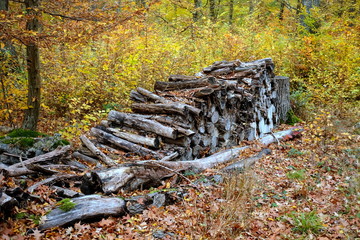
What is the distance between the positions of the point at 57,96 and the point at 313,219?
8434mm

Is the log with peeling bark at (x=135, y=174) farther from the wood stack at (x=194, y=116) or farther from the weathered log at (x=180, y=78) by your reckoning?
the weathered log at (x=180, y=78)

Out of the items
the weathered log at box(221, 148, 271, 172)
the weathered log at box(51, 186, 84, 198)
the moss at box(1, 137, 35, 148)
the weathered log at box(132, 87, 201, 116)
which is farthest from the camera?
the weathered log at box(132, 87, 201, 116)

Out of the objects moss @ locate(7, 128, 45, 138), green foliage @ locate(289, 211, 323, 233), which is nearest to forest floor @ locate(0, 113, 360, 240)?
green foliage @ locate(289, 211, 323, 233)

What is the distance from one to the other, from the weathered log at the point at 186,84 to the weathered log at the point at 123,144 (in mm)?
2055

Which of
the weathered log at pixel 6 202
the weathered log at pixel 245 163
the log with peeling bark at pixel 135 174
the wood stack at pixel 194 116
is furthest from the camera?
the wood stack at pixel 194 116

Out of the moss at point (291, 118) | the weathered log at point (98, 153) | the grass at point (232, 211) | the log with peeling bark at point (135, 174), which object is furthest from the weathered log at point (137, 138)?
the moss at point (291, 118)

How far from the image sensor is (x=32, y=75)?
6.79 metres

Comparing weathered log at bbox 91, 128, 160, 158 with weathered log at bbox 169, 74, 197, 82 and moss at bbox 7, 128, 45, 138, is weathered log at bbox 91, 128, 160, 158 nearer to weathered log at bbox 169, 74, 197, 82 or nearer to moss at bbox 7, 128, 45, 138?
moss at bbox 7, 128, 45, 138

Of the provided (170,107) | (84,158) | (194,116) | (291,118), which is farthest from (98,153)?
(291,118)

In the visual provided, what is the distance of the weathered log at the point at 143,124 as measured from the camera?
5.98 metres

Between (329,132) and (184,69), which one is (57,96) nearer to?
(184,69)

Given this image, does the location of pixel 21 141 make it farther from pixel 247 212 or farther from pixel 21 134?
pixel 247 212

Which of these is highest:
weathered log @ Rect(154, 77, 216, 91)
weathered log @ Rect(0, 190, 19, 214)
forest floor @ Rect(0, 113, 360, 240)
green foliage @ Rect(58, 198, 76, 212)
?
weathered log @ Rect(154, 77, 216, 91)

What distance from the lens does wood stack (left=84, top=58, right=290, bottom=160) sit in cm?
612
